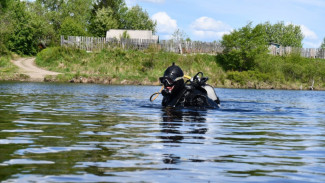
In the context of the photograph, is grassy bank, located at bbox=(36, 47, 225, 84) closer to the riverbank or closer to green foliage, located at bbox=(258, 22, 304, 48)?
the riverbank

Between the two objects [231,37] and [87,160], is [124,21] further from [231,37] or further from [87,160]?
[87,160]

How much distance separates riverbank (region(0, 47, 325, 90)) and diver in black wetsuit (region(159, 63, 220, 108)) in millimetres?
33764

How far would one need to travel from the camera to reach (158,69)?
2260 inches

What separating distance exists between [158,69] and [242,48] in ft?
41.6

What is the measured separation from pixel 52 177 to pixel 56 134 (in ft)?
12.3

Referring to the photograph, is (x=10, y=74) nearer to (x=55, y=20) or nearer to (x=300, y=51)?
(x=300, y=51)

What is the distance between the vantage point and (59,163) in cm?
564

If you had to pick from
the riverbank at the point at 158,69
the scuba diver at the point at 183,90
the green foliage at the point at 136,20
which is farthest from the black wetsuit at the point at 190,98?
the green foliage at the point at 136,20

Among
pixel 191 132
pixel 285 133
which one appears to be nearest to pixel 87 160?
pixel 191 132

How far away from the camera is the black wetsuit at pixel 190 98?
15.3m

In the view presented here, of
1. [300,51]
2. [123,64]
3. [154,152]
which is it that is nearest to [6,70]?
[123,64]

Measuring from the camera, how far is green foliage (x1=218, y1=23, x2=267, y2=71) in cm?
6253

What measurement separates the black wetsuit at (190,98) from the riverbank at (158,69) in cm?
3394

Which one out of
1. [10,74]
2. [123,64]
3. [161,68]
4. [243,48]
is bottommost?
[10,74]
